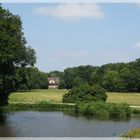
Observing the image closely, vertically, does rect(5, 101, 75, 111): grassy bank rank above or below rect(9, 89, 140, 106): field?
below

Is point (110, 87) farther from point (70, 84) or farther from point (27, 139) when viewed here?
point (27, 139)

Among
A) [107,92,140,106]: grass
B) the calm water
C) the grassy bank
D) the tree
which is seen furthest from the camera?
[107,92,140,106]: grass

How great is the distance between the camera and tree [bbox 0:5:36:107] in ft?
142

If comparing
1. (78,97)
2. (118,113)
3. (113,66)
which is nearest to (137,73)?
(113,66)

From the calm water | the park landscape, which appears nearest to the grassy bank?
the park landscape

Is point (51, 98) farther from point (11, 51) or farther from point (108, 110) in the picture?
point (11, 51)

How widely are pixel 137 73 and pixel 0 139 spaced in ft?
386

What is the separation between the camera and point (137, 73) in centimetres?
14350

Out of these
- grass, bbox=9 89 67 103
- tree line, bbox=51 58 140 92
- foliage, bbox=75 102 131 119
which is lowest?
foliage, bbox=75 102 131 119

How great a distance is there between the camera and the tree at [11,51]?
1702 inches

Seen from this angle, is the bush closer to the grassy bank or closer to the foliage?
the grassy bank

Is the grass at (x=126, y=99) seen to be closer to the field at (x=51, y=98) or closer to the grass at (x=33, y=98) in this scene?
the field at (x=51, y=98)

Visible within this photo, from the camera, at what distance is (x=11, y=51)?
43531 mm

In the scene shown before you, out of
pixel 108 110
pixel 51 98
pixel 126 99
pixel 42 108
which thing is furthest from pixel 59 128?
pixel 126 99
